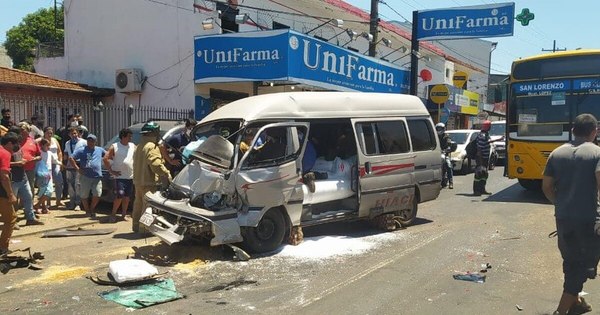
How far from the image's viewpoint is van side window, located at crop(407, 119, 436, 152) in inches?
370

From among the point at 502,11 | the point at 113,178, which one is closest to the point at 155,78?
the point at 113,178

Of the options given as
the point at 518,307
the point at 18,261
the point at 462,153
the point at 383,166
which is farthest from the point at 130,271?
the point at 462,153

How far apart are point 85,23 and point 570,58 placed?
1518cm

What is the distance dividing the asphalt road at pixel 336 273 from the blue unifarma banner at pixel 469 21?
37.6 ft

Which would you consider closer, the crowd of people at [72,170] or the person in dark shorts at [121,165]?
the crowd of people at [72,170]

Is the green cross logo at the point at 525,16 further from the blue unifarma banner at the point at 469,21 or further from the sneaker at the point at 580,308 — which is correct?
the sneaker at the point at 580,308

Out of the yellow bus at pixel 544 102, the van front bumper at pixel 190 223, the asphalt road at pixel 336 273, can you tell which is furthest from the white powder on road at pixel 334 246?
the yellow bus at pixel 544 102

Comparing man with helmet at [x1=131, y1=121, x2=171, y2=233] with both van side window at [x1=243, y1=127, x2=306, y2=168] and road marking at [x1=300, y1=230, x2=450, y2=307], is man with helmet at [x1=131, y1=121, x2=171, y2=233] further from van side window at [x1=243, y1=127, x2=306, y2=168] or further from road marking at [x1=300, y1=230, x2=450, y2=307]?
road marking at [x1=300, y1=230, x2=450, y2=307]

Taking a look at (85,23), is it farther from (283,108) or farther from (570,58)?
(570,58)

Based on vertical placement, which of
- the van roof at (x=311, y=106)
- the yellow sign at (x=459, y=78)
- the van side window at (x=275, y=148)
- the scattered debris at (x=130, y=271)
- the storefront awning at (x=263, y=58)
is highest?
the yellow sign at (x=459, y=78)

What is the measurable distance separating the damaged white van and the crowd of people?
965 millimetres

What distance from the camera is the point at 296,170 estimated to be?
296 inches

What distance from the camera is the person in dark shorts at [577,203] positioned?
4.56m

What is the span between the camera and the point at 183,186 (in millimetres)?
7184
